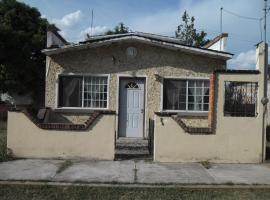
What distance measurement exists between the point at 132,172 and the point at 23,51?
1769 cm

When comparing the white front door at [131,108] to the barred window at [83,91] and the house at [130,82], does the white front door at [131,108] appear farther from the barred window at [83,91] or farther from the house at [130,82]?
the barred window at [83,91]

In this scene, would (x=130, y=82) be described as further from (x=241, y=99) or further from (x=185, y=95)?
(x=241, y=99)

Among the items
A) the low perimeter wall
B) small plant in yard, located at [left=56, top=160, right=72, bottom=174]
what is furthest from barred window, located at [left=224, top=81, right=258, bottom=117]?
small plant in yard, located at [left=56, top=160, right=72, bottom=174]

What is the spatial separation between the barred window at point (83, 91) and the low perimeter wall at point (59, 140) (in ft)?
Answer: 10.9

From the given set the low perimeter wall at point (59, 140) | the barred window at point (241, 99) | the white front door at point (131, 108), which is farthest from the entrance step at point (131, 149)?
the barred window at point (241, 99)

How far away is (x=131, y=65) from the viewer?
13.8 m

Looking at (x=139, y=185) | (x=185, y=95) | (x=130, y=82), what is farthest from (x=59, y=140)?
(x=185, y=95)

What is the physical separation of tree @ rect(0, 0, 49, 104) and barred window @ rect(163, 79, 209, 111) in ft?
42.5

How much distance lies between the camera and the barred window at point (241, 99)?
10891mm

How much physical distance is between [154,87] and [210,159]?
4044 mm

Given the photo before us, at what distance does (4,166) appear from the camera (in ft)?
31.7

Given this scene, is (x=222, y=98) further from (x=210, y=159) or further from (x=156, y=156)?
(x=156, y=156)

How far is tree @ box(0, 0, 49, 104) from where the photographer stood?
81.6ft

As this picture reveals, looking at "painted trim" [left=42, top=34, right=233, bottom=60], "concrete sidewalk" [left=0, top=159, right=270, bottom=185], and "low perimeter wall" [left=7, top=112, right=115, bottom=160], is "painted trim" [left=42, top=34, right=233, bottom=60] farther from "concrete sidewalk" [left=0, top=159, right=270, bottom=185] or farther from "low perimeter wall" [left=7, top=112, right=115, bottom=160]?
"concrete sidewalk" [left=0, top=159, right=270, bottom=185]
